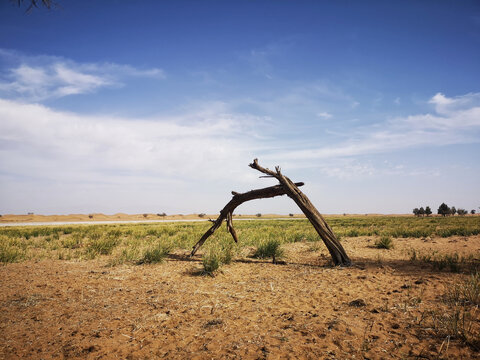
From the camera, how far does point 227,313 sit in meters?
4.96

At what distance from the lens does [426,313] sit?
4324 millimetres

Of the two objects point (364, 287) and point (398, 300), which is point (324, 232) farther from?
point (398, 300)

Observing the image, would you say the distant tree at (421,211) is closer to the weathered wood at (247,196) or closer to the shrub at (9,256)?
the weathered wood at (247,196)

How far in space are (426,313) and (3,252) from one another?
13.6m

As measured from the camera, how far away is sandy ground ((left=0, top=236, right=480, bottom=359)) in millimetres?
3574

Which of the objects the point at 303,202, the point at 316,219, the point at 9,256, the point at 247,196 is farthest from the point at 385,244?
the point at 9,256

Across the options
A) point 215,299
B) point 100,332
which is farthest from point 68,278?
point 215,299

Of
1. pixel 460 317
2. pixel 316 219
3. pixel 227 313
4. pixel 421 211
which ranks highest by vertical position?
pixel 316 219

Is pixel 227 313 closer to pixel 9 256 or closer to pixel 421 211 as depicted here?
pixel 9 256

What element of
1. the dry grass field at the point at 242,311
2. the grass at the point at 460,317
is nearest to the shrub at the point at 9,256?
the dry grass field at the point at 242,311

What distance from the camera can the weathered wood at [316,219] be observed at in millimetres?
8586

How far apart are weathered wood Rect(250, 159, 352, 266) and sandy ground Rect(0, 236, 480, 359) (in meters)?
0.57

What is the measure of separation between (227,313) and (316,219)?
475 centimetres

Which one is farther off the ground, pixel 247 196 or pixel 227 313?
pixel 247 196
